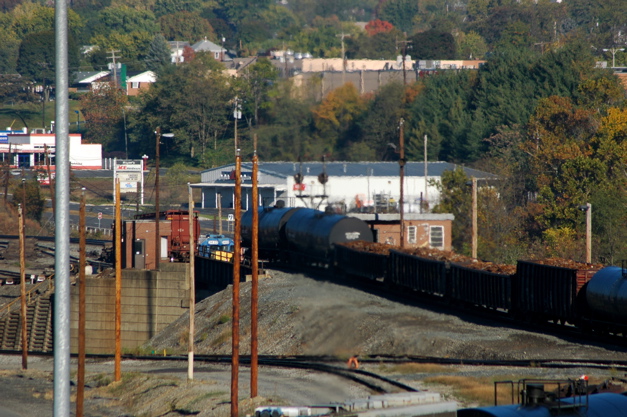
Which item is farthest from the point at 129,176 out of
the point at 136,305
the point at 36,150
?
the point at 136,305

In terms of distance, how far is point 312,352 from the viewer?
115ft

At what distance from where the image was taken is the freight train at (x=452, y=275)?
31125 mm

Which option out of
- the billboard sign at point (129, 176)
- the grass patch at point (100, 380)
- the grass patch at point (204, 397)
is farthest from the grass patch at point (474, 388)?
the billboard sign at point (129, 176)

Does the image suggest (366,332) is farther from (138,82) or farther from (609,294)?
(138,82)

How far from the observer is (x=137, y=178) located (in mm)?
115688

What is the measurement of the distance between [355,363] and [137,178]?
90230 millimetres

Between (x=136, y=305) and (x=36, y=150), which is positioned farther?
(x=36, y=150)

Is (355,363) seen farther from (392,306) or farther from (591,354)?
(392,306)

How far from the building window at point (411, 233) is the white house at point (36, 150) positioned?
88.7 meters

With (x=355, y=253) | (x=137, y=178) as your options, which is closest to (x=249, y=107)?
(x=137, y=178)

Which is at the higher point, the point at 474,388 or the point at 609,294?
the point at 609,294

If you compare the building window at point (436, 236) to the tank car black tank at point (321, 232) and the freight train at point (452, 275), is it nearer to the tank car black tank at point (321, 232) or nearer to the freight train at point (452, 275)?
the freight train at point (452, 275)

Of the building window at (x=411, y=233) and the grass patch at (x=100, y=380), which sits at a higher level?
the building window at (x=411, y=233)

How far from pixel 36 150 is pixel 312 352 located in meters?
116
